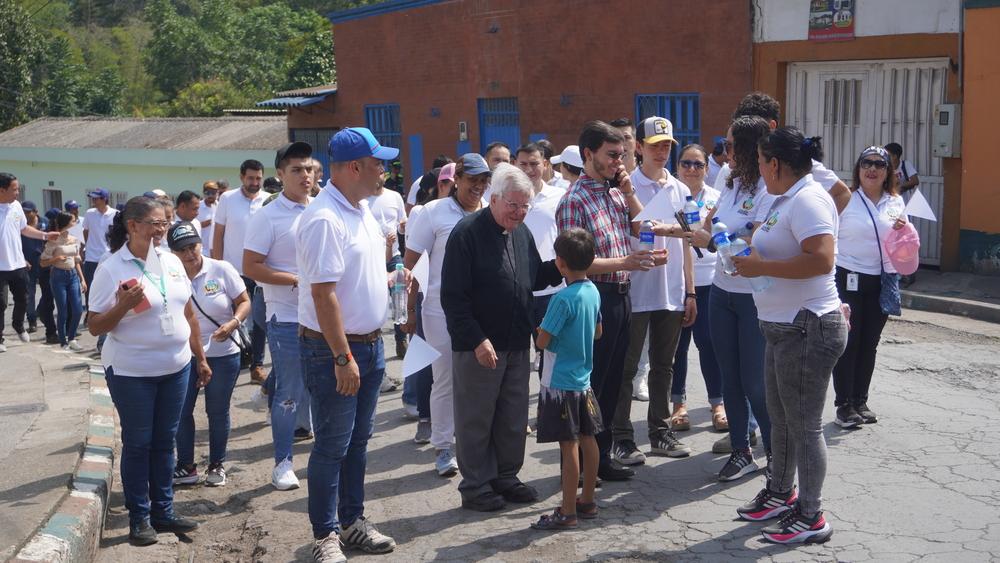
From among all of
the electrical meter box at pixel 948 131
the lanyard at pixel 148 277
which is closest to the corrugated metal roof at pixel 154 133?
the electrical meter box at pixel 948 131

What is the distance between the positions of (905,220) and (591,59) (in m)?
12.6

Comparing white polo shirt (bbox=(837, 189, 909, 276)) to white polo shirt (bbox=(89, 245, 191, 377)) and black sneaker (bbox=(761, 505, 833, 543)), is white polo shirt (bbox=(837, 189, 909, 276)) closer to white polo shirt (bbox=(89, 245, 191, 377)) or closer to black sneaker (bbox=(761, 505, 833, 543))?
black sneaker (bbox=(761, 505, 833, 543))

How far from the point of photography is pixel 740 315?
6.15 metres

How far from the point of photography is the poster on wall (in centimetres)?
1451

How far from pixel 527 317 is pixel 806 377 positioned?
5.13 feet

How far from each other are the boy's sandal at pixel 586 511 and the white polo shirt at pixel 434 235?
5.14 feet

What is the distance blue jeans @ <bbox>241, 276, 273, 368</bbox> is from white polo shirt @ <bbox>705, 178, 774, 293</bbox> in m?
4.04

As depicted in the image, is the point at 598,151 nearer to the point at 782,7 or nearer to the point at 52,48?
the point at 782,7

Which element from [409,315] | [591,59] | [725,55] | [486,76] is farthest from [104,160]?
[409,315]

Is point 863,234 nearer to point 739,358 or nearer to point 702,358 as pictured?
point 702,358

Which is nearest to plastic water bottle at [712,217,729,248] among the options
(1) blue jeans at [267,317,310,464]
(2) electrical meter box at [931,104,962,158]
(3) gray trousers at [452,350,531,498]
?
(3) gray trousers at [452,350,531,498]

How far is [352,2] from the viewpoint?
54.4 meters

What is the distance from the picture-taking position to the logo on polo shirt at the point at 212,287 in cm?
708

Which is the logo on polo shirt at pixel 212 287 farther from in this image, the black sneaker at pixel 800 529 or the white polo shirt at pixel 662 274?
the black sneaker at pixel 800 529
